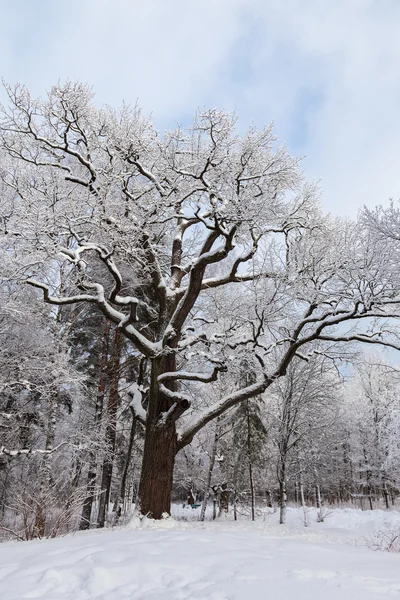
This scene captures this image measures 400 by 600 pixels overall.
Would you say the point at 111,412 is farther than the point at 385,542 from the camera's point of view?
Yes

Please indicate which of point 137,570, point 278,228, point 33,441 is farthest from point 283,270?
point 33,441

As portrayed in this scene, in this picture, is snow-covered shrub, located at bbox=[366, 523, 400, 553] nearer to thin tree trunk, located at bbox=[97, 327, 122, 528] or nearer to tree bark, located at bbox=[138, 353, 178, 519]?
tree bark, located at bbox=[138, 353, 178, 519]

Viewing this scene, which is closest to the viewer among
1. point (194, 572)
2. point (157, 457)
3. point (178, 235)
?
point (194, 572)

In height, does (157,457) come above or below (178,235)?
below

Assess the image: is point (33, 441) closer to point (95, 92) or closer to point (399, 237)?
point (95, 92)

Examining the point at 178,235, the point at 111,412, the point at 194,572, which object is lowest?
the point at 194,572

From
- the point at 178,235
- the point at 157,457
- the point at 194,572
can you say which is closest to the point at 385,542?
the point at 157,457

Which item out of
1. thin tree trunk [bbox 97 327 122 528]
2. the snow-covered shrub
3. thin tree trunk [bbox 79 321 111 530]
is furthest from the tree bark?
thin tree trunk [bbox 97 327 122 528]

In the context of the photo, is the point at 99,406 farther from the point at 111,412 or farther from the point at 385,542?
the point at 385,542

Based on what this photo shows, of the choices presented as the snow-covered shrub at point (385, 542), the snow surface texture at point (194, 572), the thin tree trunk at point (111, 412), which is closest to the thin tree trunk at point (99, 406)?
the thin tree trunk at point (111, 412)

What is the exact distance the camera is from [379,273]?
7.79 m

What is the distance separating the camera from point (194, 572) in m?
3.45

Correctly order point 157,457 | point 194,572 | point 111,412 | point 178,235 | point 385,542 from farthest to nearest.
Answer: point 111,412 → point 178,235 → point 385,542 → point 157,457 → point 194,572

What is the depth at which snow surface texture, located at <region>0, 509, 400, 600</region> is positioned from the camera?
9.87 feet
